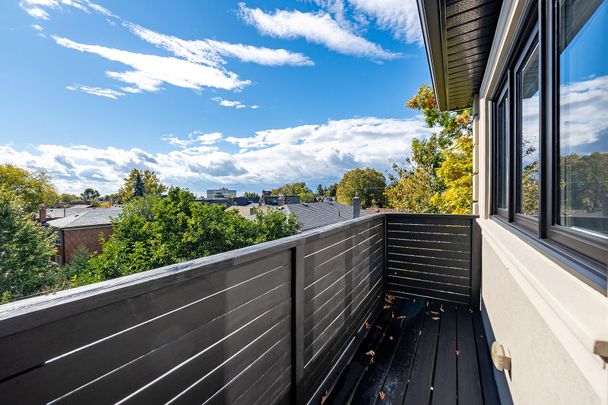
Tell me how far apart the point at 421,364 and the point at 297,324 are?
1.25m

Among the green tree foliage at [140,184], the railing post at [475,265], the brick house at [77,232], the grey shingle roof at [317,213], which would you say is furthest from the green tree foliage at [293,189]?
the railing post at [475,265]

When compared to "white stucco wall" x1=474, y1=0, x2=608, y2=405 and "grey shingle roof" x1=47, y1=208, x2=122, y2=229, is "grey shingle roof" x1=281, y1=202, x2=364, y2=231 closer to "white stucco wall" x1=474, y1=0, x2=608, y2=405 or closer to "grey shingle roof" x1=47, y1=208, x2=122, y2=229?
"grey shingle roof" x1=47, y1=208, x2=122, y2=229

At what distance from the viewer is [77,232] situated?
72.5 ft

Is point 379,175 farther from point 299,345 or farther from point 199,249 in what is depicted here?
point 299,345

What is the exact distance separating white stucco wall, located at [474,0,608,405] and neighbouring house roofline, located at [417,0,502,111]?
0.21 meters

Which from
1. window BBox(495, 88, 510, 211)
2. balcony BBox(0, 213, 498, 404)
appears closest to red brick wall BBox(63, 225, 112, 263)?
balcony BBox(0, 213, 498, 404)

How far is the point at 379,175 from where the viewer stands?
4038cm

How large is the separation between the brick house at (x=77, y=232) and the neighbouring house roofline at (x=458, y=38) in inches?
945

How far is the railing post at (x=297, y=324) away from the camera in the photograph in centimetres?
159

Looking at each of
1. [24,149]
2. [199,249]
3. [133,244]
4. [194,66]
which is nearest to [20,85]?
[194,66]

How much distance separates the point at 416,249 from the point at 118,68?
33405 mm

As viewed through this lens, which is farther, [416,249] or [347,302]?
[416,249]

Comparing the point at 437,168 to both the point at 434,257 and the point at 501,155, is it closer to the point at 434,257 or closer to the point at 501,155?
the point at 434,257

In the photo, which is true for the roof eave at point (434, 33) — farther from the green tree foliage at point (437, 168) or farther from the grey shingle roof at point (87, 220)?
the grey shingle roof at point (87, 220)
